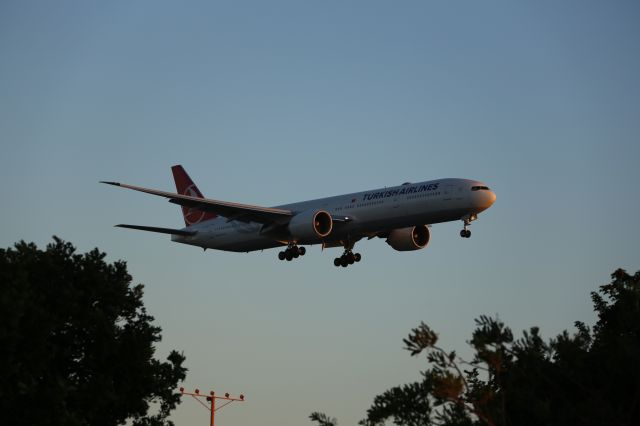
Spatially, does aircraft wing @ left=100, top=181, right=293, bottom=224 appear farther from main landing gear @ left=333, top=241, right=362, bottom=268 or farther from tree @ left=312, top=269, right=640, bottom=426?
tree @ left=312, top=269, right=640, bottom=426

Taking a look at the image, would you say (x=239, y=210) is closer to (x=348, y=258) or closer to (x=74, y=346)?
(x=348, y=258)

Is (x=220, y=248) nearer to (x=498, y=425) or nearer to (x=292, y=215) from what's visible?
(x=292, y=215)

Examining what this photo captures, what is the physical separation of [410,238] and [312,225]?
8.15m

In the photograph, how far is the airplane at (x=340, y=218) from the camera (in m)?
62.2

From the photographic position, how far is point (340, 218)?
218ft

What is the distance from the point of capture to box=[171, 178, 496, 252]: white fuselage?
203ft

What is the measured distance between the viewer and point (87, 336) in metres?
47.3

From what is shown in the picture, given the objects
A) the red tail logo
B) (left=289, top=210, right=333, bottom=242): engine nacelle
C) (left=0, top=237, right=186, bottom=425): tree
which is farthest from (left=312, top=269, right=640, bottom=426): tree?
the red tail logo

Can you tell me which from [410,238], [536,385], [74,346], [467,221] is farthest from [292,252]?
[536,385]

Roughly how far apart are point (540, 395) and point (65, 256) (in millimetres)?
25689

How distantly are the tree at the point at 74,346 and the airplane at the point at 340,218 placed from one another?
9.76 m

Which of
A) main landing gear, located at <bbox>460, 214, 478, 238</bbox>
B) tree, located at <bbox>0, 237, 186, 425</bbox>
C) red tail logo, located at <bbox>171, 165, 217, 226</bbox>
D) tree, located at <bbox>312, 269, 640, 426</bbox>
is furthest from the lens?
red tail logo, located at <bbox>171, 165, 217, 226</bbox>

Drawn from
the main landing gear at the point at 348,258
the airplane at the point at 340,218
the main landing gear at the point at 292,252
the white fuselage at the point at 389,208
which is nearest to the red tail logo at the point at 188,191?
the airplane at the point at 340,218

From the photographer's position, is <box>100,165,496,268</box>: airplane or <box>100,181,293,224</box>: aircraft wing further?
<box>100,181,293,224</box>: aircraft wing
